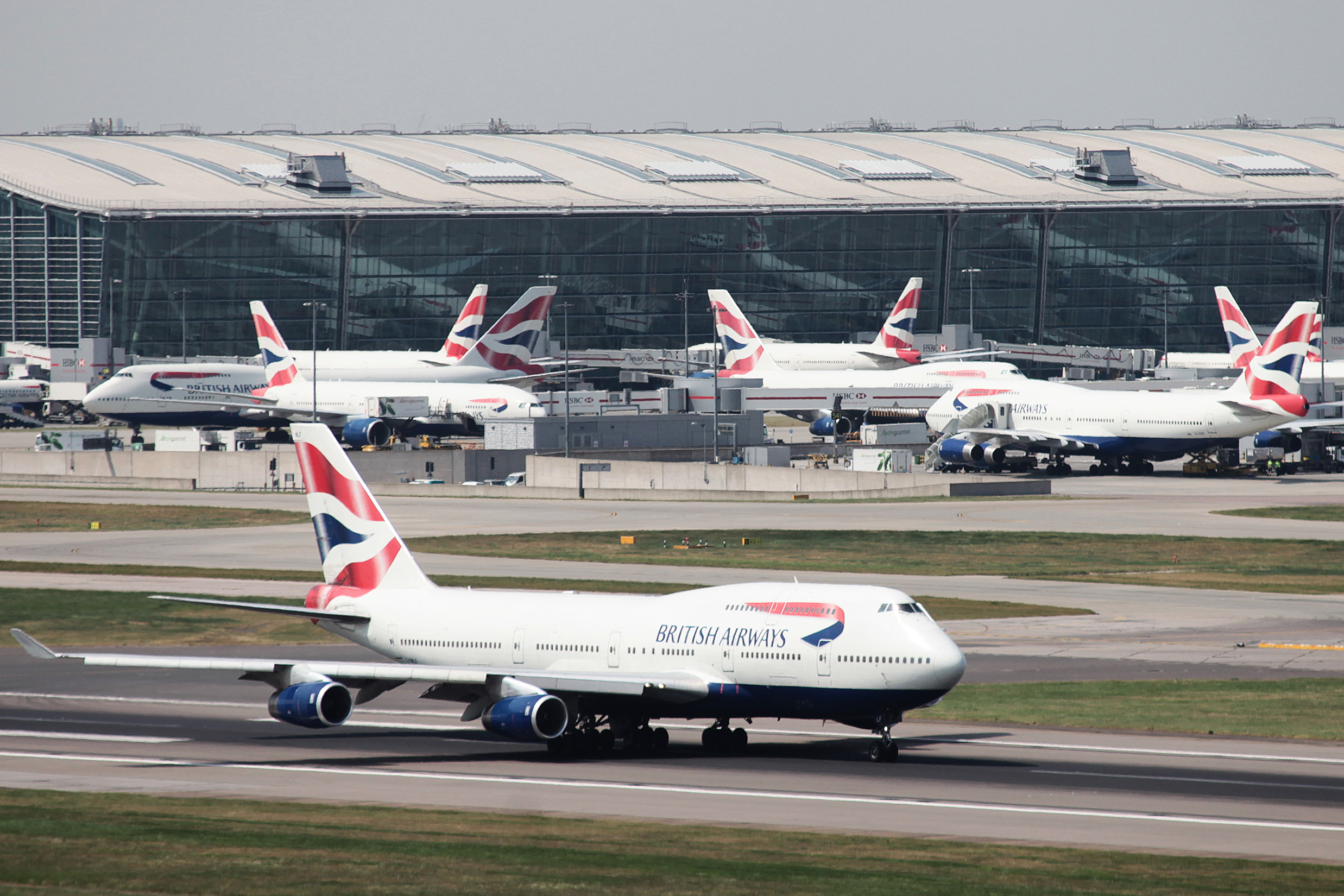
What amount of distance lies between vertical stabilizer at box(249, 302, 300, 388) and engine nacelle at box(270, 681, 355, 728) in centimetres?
10425

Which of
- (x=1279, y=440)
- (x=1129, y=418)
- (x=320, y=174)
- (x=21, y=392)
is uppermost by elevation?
(x=320, y=174)

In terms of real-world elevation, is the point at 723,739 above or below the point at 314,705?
below

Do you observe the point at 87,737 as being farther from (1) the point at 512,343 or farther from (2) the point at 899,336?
(2) the point at 899,336

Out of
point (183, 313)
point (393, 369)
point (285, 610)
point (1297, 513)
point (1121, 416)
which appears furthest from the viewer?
point (183, 313)

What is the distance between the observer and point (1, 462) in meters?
129

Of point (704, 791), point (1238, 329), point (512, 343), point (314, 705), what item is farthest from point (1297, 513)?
point (512, 343)

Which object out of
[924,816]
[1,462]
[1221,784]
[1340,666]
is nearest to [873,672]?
[924,816]

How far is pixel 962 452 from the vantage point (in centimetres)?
11144

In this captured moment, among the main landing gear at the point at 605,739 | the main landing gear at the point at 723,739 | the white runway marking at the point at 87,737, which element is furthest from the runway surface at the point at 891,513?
the main landing gear at the point at 605,739

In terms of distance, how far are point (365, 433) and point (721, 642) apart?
95.2m

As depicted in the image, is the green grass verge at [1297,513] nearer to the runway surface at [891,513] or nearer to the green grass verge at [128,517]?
the runway surface at [891,513]

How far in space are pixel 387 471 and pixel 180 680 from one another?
237 feet

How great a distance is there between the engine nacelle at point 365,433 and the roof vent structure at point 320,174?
72.8m

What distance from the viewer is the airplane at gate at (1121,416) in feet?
335
